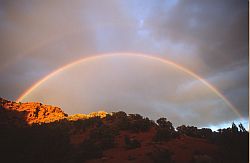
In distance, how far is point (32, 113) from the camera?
3531 centimetres

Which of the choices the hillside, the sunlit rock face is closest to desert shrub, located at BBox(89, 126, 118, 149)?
the hillside

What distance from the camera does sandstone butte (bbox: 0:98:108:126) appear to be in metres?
32.8

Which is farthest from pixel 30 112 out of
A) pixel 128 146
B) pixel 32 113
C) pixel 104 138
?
pixel 128 146

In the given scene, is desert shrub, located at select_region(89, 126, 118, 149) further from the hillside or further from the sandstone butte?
the sandstone butte

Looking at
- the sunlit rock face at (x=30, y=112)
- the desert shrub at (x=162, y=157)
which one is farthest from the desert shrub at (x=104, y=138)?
the sunlit rock face at (x=30, y=112)

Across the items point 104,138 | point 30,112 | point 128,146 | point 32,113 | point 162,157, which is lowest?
point 162,157

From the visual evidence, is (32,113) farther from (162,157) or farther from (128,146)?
(162,157)

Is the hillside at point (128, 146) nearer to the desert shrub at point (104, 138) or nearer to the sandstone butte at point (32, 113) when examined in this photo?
the desert shrub at point (104, 138)

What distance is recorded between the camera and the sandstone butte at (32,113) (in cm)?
3283

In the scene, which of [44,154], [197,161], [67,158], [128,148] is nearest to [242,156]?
[197,161]

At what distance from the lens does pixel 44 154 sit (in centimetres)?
1462

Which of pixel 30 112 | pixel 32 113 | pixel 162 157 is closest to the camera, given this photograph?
pixel 162 157

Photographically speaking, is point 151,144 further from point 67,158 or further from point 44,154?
point 44,154

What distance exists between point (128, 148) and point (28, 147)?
Result: 21.6 feet
